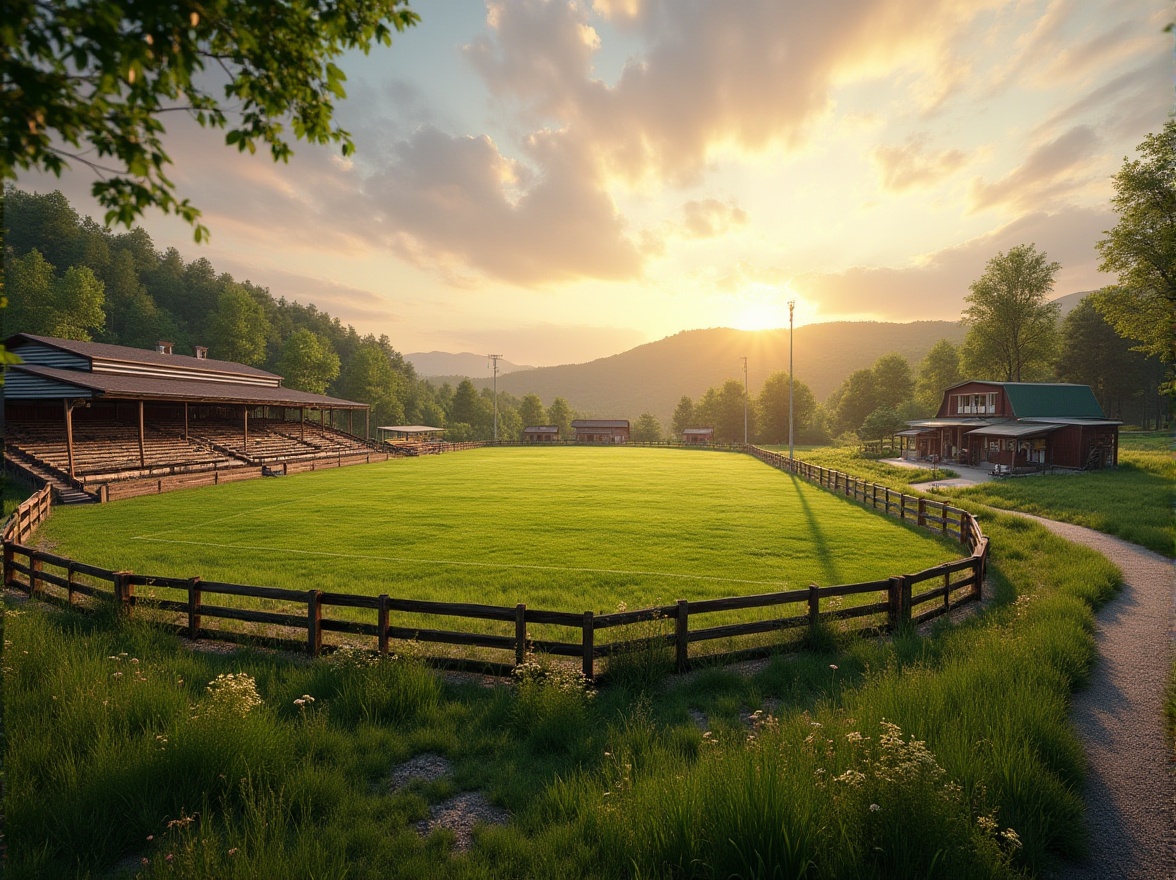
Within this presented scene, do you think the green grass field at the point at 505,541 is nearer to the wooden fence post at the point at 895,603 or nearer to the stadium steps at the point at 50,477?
the stadium steps at the point at 50,477

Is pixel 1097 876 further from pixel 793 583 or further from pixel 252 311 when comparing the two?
pixel 252 311

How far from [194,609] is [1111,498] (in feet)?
109

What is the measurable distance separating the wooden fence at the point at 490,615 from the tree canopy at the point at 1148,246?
35496 millimetres

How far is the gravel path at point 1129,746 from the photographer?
439 cm

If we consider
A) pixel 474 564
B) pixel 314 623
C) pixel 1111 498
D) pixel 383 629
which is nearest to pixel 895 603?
pixel 383 629

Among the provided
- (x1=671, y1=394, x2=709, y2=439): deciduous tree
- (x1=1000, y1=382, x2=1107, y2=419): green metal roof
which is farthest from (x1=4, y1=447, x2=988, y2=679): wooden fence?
(x1=671, y1=394, x2=709, y2=439): deciduous tree

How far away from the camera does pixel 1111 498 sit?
22.7 meters

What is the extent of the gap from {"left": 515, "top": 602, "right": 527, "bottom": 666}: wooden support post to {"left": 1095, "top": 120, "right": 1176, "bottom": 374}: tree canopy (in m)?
43.0

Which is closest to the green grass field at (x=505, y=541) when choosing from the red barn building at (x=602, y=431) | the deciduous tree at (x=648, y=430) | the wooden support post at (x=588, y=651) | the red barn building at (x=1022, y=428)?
the wooden support post at (x=588, y=651)

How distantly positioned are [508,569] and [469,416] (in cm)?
10622

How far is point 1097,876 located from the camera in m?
4.16

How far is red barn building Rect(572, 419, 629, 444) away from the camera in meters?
98.6

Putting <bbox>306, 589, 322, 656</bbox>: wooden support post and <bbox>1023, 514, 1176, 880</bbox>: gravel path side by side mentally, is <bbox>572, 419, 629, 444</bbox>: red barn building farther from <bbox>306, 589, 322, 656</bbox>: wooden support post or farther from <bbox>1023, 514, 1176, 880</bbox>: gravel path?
<bbox>306, 589, 322, 656</bbox>: wooden support post

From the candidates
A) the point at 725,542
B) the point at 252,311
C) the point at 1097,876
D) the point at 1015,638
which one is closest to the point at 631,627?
the point at 1097,876
